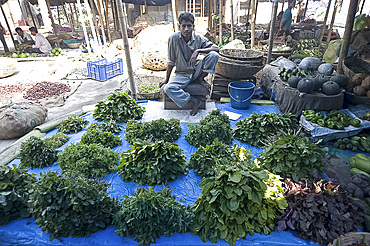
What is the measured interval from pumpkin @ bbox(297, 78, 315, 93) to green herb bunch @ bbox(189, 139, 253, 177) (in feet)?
7.76

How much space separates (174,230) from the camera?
2.68 meters

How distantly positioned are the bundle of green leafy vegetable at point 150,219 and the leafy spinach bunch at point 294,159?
1462 millimetres

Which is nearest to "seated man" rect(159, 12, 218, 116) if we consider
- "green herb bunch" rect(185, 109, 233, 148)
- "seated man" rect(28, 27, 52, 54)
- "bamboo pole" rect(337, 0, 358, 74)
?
"green herb bunch" rect(185, 109, 233, 148)

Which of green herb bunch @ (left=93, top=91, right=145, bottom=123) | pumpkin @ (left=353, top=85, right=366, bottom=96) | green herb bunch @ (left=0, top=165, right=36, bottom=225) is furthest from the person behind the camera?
green herb bunch @ (left=93, top=91, right=145, bottom=123)

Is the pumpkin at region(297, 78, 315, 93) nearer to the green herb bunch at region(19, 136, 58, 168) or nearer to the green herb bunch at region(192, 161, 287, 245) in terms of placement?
the green herb bunch at region(192, 161, 287, 245)

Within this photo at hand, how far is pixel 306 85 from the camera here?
5.00 metres

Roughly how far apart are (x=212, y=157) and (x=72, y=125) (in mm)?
3244

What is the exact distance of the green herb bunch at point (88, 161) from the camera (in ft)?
11.5

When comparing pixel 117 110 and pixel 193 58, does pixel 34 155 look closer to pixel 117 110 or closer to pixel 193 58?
pixel 117 110

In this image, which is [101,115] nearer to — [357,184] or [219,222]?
[219,222]

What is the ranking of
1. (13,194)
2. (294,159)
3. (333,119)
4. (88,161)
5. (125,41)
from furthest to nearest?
(125,41)
(333,119)
(88,161)
(294,159)
(13,194)

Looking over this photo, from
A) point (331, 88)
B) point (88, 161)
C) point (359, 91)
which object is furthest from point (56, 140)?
point (359, 91)

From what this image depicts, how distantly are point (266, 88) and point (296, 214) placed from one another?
16.0 feet

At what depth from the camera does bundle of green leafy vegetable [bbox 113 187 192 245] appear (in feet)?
8.41
